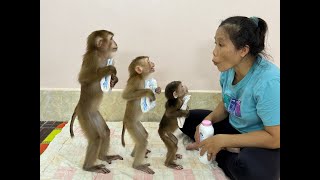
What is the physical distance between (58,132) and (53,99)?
30 centimetres

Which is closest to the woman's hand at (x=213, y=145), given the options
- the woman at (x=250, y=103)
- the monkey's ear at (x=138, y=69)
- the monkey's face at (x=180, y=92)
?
the woman at (x=250, y=103)

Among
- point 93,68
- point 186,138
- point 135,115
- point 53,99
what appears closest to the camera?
point 93,68

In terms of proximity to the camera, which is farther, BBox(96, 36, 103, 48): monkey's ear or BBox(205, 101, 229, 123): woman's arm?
BBox(205, 101, 229, 123): woman's arm

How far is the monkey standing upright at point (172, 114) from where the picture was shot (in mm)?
1749

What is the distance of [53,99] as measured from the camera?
2.51 meters

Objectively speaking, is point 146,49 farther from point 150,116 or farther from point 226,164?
point 226,164

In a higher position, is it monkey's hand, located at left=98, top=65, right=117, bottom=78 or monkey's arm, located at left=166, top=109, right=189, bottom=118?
monkey's hand, located at left=98, top=65, right=117, bottom=78

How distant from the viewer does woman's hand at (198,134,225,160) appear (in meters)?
1.67

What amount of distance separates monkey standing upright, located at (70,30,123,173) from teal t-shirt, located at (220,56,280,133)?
25.2 inches

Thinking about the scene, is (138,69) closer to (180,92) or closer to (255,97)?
(180,92)

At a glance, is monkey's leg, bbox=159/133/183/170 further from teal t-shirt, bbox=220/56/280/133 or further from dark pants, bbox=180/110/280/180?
teal t-shirt, bbox=220/56/280/133

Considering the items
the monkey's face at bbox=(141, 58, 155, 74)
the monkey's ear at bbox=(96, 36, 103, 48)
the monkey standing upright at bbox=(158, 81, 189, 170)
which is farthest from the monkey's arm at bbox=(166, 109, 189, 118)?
the monkey's ear at bbox=(96, 36, 103, 48)

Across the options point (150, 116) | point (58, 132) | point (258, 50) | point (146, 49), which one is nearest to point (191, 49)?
point (146, 49)

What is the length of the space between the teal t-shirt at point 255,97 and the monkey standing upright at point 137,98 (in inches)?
16.0
